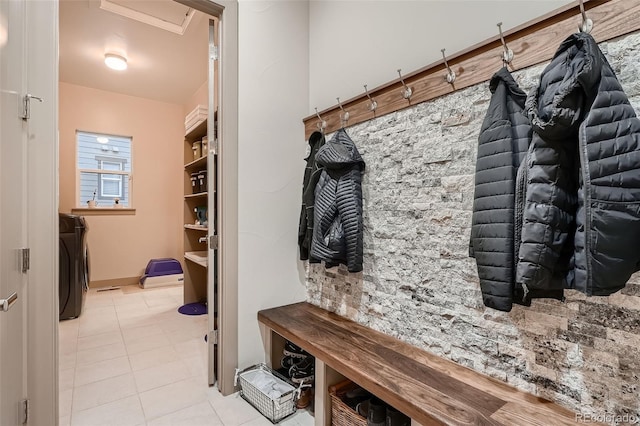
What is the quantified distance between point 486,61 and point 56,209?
2.19 metres

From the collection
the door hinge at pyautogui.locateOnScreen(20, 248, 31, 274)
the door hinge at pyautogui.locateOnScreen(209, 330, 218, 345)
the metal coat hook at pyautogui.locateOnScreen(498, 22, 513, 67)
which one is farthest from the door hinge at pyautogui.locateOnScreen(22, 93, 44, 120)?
the metal coat hook at pyautogui.locateOnScreen(498, 22, 513, 67)

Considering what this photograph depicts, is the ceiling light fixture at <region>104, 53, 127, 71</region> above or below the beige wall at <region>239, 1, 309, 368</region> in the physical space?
above

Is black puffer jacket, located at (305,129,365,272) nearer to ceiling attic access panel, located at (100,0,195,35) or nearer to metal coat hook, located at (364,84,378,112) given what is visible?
metal coat hook, located at (364,84,378,112)

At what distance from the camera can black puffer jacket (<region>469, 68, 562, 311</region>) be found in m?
1.15

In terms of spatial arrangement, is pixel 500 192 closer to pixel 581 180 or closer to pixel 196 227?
pixel 581 180

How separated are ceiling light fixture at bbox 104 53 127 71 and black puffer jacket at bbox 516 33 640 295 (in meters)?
4.46

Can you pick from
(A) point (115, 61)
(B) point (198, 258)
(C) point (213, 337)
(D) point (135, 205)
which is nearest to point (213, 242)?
(C) point (213, 337)

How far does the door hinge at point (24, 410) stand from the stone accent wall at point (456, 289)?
169cm

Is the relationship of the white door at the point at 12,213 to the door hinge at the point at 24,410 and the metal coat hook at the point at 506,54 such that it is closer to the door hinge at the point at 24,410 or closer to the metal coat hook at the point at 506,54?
the door hinge at the point at 24,410

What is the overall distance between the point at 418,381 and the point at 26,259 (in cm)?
185

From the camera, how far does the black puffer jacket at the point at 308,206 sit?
2.26 m

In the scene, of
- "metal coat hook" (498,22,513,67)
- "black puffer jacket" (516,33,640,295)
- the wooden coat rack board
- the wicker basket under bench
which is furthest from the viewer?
the wicker basket under bench

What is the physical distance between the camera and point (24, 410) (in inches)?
56.9

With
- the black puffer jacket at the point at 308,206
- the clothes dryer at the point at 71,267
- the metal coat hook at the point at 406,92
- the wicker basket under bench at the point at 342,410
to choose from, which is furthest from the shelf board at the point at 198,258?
the metal coat hook at the point at 406,92
